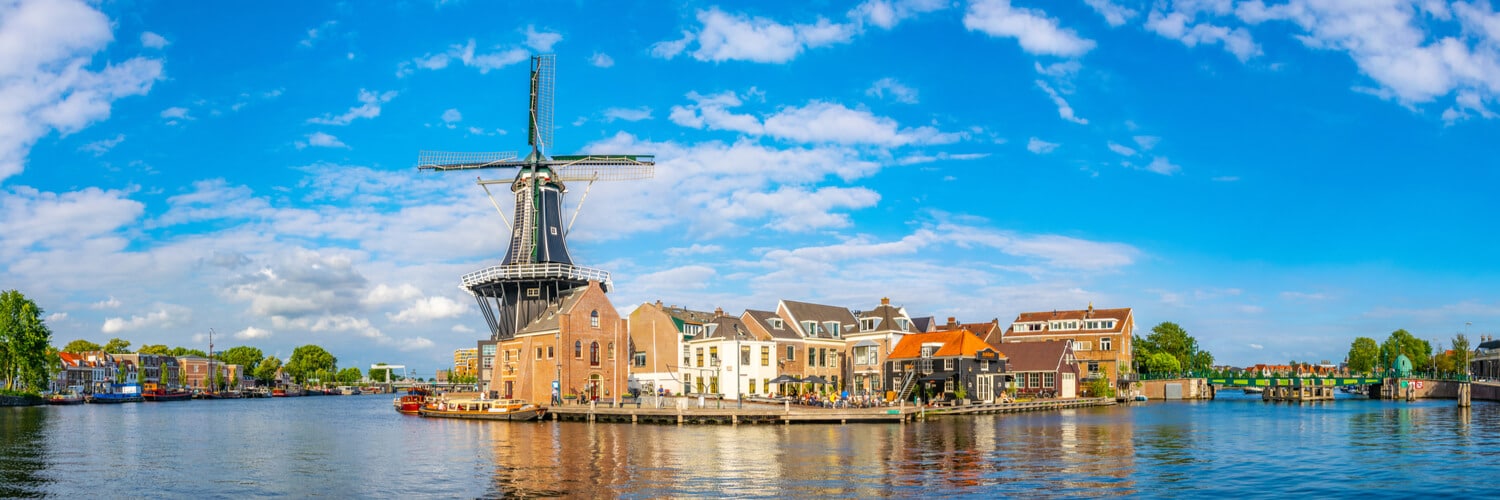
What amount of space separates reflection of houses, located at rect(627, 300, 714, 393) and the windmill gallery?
105 millimetres

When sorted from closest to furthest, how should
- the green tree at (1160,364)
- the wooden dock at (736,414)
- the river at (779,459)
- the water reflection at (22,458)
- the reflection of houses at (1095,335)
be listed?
the river at (779,459) < the water reflection at (22,458) < the wooden dock at (736,414) < the reflection of houses at (1095,335) < the green tree at (1160,364)

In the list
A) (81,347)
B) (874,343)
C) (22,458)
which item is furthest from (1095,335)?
(81,347)

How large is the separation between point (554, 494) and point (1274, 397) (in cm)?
9378

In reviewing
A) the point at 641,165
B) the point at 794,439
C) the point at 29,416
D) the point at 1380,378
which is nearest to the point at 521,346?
the point at 641,165

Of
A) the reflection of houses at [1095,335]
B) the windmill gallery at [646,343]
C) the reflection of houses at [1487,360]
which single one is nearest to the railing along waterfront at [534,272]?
the windmill gallery at [646,343]

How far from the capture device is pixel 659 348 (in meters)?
84.9

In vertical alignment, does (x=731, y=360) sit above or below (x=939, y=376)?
above

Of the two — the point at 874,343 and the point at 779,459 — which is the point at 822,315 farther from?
the point at 779,459

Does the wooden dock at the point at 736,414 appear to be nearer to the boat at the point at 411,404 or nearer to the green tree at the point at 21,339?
the boat at the point at 411,404

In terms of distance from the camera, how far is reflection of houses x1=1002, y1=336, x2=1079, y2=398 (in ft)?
307

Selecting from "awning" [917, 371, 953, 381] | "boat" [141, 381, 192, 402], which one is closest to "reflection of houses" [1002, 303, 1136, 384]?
"awning" [917, 371, 953, 381]

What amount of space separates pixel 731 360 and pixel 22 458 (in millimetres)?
47161

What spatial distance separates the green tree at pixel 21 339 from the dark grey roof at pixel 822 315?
85.1m

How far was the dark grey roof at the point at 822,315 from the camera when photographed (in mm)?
88500
